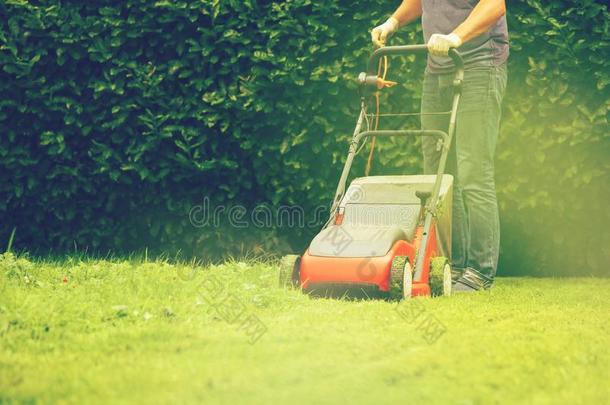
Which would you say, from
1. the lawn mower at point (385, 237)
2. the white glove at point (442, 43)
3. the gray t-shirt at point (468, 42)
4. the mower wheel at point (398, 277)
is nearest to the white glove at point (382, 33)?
the lawn mower at point (385, 237)

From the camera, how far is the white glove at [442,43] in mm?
4473

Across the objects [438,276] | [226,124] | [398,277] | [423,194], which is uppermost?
[226,124]

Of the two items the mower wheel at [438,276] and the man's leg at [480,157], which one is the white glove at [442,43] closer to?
the man's leg at [480,157]

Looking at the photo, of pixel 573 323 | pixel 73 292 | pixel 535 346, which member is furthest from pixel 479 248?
pixel 73 292

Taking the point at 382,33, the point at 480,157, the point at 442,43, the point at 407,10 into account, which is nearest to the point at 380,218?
the point at 480,157

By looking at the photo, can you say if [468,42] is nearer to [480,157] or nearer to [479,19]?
[479,19]

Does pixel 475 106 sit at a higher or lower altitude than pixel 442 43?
lower

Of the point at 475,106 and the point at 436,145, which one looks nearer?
the point at 475,106

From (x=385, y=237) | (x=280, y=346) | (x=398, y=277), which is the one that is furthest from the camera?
(x=385, y=237)

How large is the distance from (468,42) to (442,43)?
43cm

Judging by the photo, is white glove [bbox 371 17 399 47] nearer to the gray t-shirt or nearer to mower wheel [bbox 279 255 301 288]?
the gray t-shirt

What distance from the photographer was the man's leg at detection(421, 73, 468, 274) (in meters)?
5.00

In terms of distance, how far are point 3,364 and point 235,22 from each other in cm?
345

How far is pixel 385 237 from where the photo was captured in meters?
4.31
